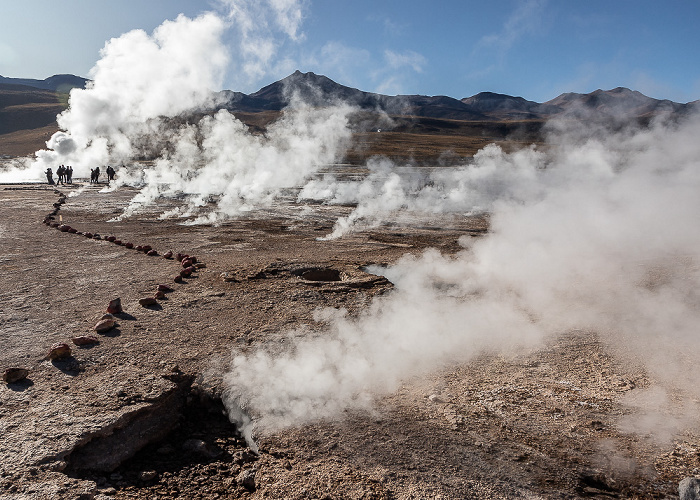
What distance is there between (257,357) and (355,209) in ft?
52.6

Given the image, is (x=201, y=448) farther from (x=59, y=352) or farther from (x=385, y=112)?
(x=385, y=112)

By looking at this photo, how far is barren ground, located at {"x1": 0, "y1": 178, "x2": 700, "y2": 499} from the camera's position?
346cm

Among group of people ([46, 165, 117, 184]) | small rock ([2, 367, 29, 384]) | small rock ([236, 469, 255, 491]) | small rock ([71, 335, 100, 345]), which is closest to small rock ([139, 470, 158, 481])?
small rock ([236, 469, 255, 491])

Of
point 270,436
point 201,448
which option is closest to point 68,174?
point 201,448

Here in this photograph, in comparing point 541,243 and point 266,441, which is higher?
point 541,243

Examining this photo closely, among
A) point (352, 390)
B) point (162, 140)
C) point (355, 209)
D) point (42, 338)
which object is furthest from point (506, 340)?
point (162, 140)

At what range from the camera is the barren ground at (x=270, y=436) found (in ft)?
11.4

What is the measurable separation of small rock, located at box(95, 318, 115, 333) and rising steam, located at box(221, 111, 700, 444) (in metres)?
2.25

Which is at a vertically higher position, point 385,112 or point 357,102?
point 357,102

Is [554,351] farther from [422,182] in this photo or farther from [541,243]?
[422,182]

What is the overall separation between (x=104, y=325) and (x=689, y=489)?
21.9 feet

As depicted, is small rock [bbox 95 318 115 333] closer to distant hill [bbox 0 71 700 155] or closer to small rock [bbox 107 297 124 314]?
small rock [bbox 107 297 124 314]

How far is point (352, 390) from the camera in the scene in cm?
473

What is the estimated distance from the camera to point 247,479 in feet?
11.6
